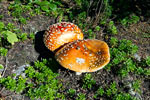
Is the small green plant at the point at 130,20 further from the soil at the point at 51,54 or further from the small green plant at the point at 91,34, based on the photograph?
the small green plant at the point at 91,34

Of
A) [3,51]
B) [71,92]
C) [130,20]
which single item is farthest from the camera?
[130,20]

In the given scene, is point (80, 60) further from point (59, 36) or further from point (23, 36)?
point (23, 36)

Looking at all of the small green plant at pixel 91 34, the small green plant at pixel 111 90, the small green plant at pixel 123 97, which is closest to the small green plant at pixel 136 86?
the small green plant at pixel 123 97

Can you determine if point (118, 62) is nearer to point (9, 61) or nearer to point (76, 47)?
point (76, 47)

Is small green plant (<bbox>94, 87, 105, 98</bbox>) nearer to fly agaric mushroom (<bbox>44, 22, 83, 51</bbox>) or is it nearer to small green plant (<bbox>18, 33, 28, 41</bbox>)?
Answer: fly agaric mushroom (<bbox>44, 22, 83, 51</bbox>)

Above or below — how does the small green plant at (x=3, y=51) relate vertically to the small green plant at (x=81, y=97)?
above

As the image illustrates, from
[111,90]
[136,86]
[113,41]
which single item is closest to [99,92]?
[111,90]

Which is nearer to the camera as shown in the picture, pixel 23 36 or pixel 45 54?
pixel 45 54
